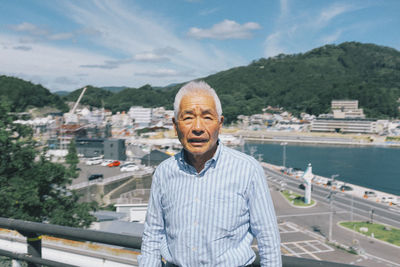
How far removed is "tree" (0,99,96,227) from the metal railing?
10.2 feet

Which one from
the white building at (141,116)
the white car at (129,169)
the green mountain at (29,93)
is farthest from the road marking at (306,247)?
the green mountain at (29,93)

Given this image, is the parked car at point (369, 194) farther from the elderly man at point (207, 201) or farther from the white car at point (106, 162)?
the elderly man at point (207, 201)

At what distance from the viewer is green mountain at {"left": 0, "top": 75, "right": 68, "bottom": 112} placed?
167 feet

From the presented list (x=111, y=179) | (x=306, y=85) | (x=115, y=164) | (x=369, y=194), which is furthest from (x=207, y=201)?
(x=306, y=85)

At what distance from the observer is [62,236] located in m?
0.93

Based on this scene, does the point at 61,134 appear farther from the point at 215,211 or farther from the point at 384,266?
the point at 215,211

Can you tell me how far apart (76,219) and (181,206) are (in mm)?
4634

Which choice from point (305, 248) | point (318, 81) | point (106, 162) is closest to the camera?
point (305, 248)

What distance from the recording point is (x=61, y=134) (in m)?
27.5

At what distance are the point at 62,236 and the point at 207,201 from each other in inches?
18.9

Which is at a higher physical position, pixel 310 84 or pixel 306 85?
pixel 310 84

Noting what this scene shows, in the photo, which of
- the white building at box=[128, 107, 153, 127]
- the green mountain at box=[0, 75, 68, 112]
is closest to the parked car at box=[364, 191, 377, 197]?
the white building at box=[128, 107, 153, 127]

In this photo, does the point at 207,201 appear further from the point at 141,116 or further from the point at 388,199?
the point at 141,116

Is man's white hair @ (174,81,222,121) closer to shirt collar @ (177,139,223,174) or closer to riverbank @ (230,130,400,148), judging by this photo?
shirt collar @ (177,139,223,174)
